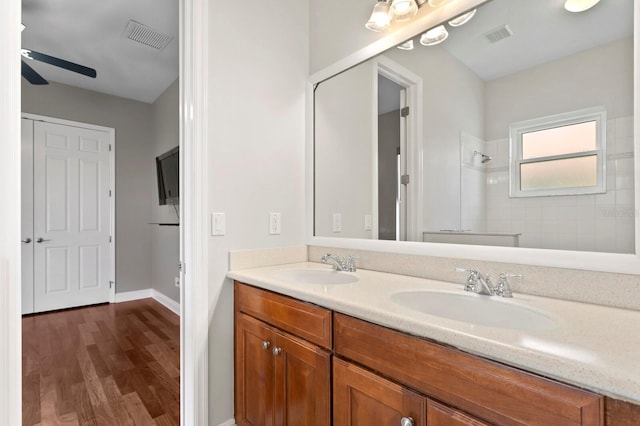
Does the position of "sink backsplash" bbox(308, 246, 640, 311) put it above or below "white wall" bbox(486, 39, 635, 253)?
below

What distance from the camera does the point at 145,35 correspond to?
9.25 ft

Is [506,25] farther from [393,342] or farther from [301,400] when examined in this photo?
[301,400]

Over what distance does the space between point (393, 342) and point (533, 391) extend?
13.7 inches

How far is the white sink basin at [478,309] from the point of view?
1.00 metres

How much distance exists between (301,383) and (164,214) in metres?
3.50

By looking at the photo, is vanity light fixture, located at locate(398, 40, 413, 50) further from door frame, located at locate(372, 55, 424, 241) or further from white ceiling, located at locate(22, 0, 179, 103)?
white ceiling, located at locate(22, 0, 179, 103)

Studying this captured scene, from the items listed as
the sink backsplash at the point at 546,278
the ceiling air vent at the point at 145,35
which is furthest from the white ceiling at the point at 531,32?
the ceiling air vent at the point at 145,35

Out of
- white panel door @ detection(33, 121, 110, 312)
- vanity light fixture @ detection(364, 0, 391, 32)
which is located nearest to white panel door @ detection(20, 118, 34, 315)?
white panel door @ detection(33, 121, 110, 312)

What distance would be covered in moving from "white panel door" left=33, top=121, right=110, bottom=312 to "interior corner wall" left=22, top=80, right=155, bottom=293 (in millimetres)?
159

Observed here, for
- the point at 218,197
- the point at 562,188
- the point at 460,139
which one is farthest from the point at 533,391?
the point at 218,197

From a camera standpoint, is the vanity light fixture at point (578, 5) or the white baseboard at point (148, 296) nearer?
the vanity light fixture at point (578, 5)

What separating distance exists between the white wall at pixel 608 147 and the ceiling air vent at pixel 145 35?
2.81 m

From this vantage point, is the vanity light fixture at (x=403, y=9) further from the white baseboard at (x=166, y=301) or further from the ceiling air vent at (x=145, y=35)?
the white baseboard at (x=166, y=301)

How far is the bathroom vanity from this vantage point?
2.19 ft
